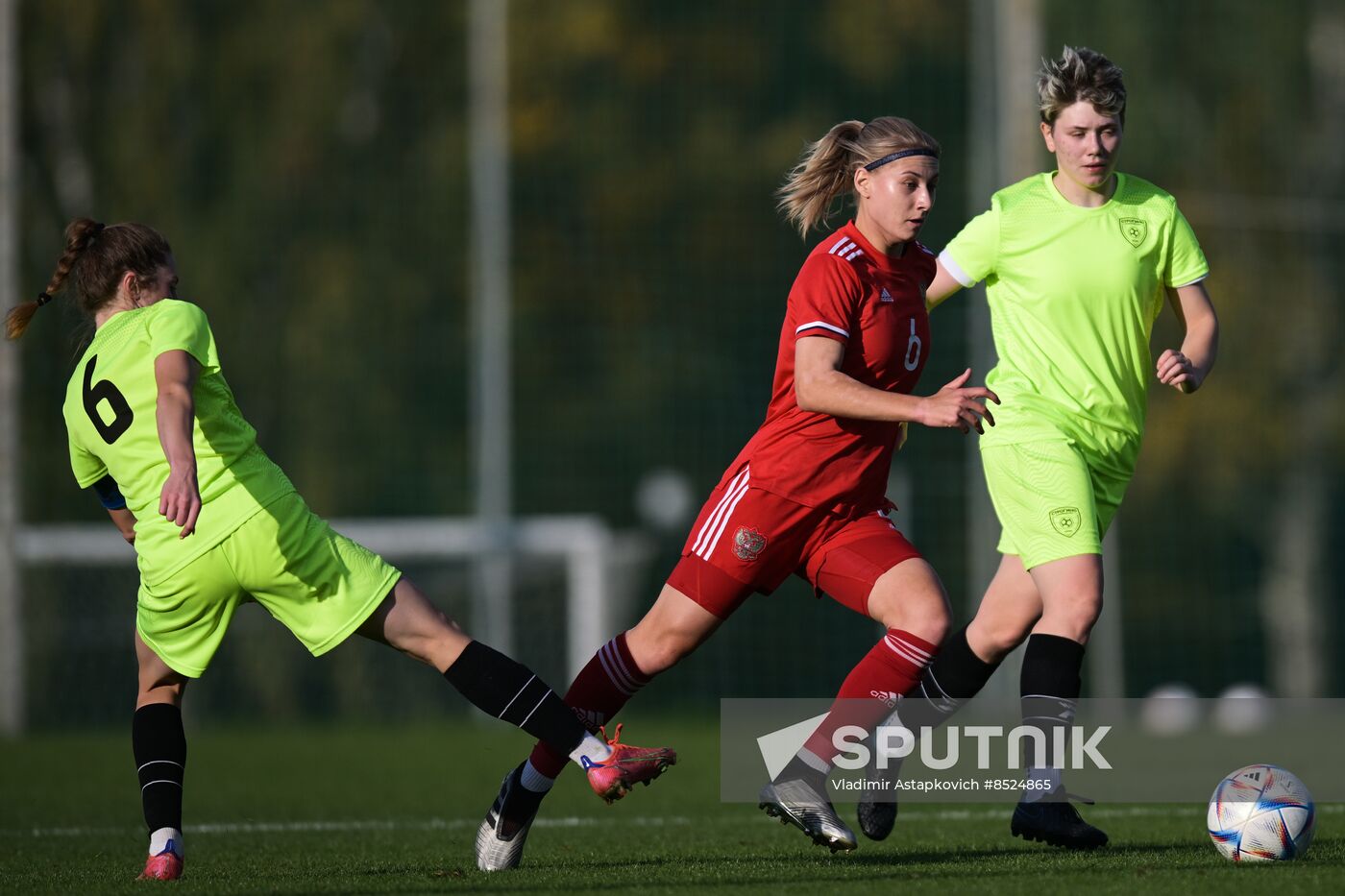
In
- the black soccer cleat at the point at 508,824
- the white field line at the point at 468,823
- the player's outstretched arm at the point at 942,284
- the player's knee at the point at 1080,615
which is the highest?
the player's outstretched arm at the point at 942,284

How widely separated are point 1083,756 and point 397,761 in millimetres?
3533

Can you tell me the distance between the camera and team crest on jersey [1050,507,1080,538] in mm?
5348

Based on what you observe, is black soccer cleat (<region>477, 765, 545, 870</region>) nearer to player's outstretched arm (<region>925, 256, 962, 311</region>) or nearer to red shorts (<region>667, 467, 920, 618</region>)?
red shorts (<region>667, 467, 920, 618</region>)

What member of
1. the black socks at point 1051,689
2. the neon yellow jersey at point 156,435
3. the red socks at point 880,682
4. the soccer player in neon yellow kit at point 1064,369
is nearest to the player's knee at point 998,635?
the soccer player in neon yellow kit at point 1064,369

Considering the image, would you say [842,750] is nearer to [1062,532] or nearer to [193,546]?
[1062,532]

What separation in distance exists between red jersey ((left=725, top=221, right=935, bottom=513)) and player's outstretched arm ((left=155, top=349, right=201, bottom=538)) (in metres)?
1.51

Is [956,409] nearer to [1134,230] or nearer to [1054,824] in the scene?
[1134,230]

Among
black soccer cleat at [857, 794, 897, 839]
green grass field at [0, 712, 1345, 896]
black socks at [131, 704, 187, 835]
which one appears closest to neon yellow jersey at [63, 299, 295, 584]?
black socks at [131, 704, 187, 835]

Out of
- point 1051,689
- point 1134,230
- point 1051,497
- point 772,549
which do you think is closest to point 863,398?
point 772,549

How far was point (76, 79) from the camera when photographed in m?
15.8

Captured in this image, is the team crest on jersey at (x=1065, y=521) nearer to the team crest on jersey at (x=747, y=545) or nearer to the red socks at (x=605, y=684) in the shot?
the team crest on jersey at (x=747, y=545)

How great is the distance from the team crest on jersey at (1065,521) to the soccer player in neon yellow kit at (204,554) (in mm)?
1256

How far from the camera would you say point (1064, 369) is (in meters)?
5.49

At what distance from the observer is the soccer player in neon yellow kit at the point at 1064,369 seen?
17.4 ft
